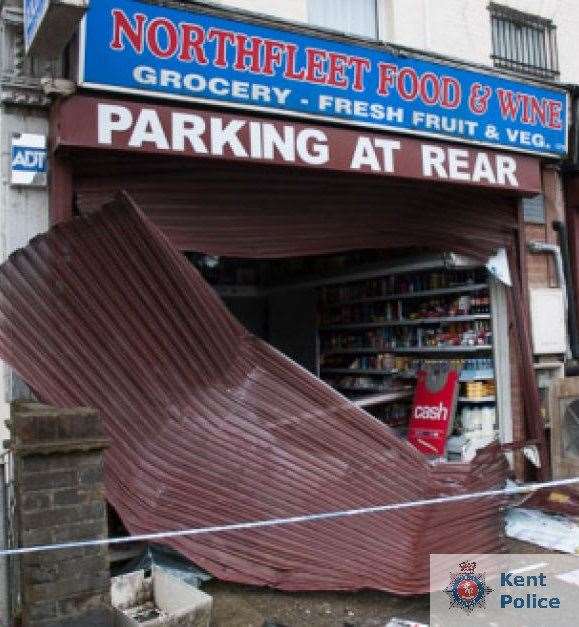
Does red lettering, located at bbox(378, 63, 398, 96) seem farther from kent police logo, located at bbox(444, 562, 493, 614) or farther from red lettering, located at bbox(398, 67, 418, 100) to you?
kent police logo, located at bbox(444, 562, 493, 614)

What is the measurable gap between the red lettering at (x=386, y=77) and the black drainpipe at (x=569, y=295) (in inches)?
128

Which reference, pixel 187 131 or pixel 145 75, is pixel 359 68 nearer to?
pixel 187 131

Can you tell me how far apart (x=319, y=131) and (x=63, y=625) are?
4658 millimetres

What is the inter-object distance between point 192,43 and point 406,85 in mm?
2341

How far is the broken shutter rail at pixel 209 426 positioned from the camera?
4.88 m

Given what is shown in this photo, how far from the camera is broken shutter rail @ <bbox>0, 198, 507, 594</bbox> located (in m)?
4.88

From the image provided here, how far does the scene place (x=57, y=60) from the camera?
18.9 feet

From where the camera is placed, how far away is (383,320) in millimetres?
9438

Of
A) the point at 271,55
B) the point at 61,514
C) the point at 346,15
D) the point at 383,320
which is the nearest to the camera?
the point at 61,514

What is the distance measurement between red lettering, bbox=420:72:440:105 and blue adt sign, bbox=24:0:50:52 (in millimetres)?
3866

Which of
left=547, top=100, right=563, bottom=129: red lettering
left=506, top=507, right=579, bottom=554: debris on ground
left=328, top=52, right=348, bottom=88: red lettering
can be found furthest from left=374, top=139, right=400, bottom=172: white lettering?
left=506, top=507, right=579, bottom=554: debris on ground

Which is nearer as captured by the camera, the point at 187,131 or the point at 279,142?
the point at 187,131

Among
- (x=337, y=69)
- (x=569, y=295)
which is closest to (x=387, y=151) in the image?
(x=337, y=69)

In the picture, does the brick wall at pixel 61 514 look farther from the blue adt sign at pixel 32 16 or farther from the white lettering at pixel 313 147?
the white lettering at pixel 313 147
